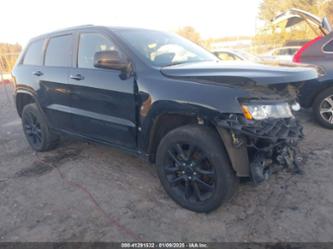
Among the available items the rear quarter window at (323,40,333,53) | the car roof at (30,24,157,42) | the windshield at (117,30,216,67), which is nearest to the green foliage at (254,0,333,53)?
the rear quarter window at (323,40,333,53)

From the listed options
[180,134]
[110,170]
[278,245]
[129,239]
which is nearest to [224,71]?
[180,134]

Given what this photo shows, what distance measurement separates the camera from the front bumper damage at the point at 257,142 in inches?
88.0

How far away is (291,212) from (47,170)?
3.12 metres

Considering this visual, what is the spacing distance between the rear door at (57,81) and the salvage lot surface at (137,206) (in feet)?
2.30

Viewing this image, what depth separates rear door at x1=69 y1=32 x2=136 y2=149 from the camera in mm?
3031

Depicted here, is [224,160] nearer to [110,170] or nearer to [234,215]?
[234,215]

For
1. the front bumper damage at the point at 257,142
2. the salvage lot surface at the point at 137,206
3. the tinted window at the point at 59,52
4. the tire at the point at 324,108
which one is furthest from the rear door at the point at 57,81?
the tire at the point at 324,108

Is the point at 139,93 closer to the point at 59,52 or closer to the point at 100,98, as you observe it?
the point at 100,98

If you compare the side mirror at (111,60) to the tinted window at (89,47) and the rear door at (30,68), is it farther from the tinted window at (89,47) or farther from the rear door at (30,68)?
the rear door at (30,68)

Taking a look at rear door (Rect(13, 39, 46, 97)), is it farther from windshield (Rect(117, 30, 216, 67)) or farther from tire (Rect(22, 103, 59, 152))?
windshield (Rect(117, 30, 216, 67))

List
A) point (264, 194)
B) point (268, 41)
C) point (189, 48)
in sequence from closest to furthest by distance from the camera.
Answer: point (264, 194)
point (189, 48)
point (268, 41)

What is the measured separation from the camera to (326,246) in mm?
2230

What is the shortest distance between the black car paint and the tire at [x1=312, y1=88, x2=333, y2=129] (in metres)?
2.78

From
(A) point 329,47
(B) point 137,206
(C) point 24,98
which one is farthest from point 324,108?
(C) point 24,98
